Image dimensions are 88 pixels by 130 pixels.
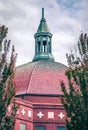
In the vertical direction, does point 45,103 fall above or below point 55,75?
below

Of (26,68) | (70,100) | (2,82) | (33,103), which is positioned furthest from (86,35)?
(26,68)

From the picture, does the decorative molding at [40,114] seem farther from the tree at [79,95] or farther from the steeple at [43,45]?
the tree at [79,95]

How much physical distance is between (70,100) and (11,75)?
4251 millimetres

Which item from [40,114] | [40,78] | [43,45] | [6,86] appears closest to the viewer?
[6,86]

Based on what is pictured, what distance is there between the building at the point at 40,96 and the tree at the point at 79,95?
1552cm

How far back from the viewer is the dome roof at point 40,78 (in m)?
48.5

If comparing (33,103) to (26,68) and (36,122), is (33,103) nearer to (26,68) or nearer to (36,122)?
(36,122)

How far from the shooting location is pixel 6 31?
29.2 metres

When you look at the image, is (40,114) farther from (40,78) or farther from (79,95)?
(79,95)

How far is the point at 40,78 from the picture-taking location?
49.7 metres

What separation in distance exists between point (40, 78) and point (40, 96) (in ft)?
8.24

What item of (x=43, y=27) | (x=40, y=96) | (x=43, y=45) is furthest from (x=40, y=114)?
(x=43, y=27)

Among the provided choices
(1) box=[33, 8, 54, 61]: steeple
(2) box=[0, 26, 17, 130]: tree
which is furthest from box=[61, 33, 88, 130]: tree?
(1) box=[33, 8, 54, 61]: steeple

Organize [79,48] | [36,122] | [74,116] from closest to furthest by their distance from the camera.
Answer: [74,116]
[79,48]
[36,122]
